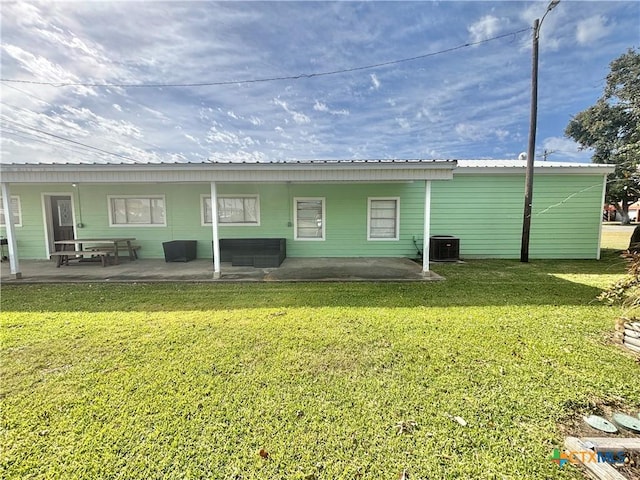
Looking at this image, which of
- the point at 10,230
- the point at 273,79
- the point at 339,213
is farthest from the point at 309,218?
the point at 10,230

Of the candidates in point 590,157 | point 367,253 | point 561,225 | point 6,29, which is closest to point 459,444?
point 367,253

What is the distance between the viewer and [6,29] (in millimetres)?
6809

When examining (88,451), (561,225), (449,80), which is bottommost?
(88,451)

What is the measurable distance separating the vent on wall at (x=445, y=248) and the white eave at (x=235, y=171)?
109 inches

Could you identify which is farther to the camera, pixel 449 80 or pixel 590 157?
pixel 590 157

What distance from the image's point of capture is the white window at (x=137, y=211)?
8.56 metres

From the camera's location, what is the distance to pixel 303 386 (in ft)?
7.54

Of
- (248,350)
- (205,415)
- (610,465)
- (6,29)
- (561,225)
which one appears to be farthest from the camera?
(561,225)

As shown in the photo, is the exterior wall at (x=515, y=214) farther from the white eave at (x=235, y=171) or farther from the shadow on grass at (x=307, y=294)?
the white eave at (x=235, y=171)

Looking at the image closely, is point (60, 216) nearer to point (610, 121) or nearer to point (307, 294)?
point (307, 294)

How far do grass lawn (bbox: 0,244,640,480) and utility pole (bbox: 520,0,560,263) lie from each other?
3889mm

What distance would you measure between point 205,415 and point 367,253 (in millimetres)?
7138

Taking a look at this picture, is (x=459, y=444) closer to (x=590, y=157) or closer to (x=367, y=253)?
(x=367, y=253)

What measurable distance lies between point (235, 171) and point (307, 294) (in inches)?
122
